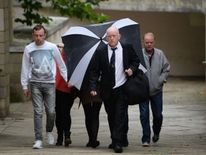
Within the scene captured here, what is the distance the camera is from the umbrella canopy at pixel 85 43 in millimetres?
11344

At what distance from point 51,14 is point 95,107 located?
19032mm

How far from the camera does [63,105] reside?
459 inches

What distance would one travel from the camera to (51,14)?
98.8 ft

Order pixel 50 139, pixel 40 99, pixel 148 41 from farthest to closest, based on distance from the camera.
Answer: pixel 148 41, pixel 50 139, pixel 40 99

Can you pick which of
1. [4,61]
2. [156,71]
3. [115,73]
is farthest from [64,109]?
[4,61]

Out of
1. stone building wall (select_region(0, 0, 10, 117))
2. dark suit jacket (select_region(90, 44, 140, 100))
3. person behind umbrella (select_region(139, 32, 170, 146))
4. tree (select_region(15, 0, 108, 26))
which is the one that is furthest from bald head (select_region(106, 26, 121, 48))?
tree (select_region(15, 0, 108, 26))

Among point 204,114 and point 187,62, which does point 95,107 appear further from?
point 187,62

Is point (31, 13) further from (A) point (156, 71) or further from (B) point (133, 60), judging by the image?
(B) point (133, 60)

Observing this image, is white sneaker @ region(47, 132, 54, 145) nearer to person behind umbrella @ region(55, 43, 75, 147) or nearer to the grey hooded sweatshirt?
person behind umbrella @ region(55, 43, 75, 147)

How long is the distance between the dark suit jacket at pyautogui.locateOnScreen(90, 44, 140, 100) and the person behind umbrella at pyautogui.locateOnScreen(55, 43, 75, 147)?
64 cm

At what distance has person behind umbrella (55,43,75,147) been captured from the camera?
1157 centimetres

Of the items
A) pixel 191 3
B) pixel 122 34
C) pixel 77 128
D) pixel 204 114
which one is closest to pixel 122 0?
pixel 191 3

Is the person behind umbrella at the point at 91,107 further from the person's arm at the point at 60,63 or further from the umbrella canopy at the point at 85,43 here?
the person's arm at the point at 60,63

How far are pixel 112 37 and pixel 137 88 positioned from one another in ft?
2.78
